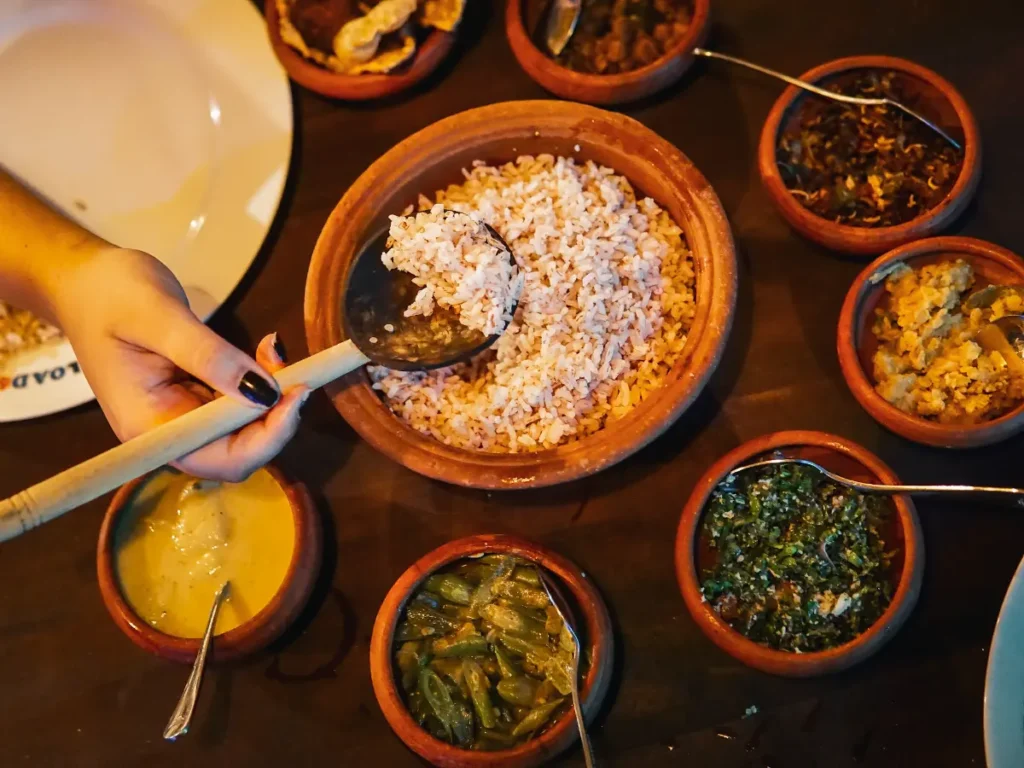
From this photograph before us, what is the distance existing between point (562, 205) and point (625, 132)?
0.21 metres

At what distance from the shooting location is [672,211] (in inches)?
71.9

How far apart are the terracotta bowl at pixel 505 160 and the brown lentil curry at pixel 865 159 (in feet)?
0.83

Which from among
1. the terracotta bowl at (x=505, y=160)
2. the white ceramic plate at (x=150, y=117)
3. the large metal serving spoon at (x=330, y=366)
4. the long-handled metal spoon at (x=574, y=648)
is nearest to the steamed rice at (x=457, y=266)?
the large metal serving spoon at (x=330, y=366)

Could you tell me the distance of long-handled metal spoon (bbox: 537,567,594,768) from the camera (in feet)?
4.88

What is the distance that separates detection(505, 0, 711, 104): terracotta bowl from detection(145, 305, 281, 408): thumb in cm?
100

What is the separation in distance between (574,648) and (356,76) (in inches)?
57.1

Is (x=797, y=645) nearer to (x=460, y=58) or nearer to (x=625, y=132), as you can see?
(x=625, y=132)

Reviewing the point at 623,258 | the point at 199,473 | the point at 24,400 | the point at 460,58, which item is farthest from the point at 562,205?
the point at 24,400

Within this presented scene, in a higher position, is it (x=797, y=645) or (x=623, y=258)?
(x=623, y=258)

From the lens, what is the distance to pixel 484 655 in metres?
1.63

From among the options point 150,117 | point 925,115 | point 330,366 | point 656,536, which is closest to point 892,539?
point 656,536

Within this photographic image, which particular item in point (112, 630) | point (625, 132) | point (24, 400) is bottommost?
point (112, 630)

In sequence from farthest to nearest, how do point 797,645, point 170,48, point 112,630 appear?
1. point 170,48
2. point 112,630
3. point 797,645

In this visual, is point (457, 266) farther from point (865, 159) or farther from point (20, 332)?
point (20, 332)
